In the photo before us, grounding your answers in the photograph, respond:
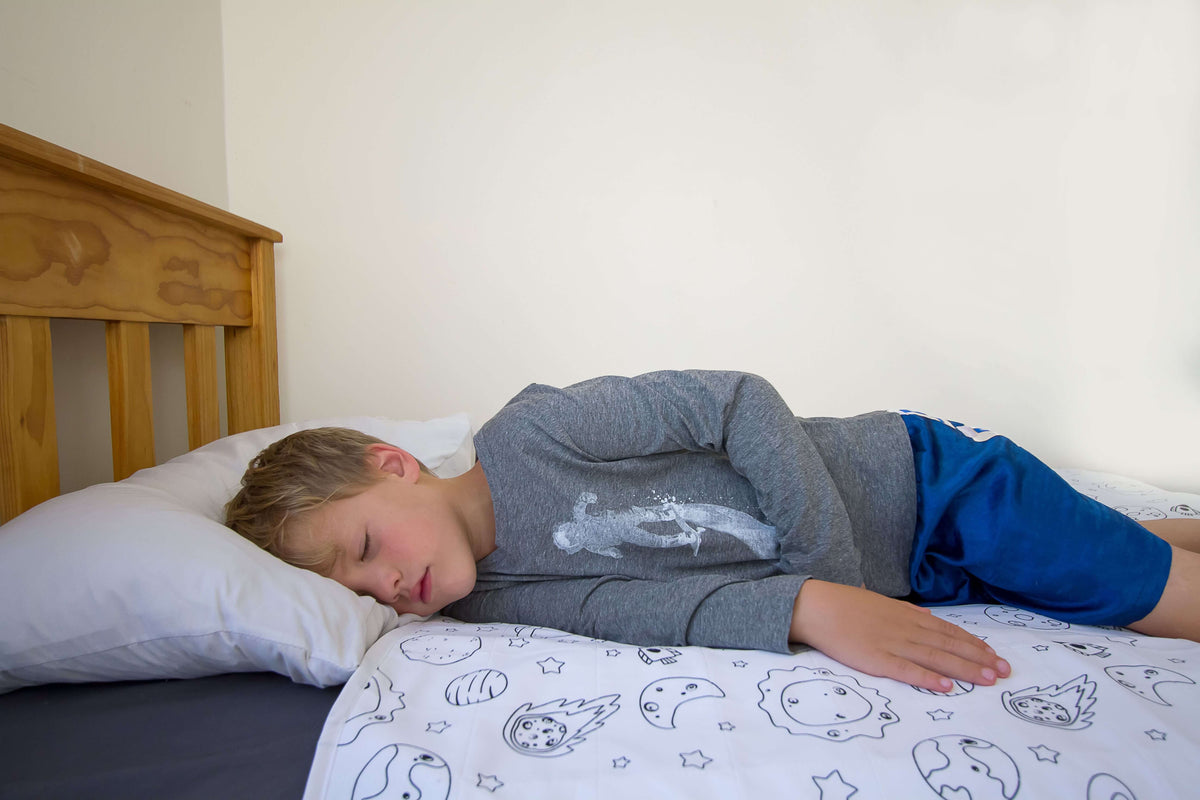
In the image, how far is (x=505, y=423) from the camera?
942mm

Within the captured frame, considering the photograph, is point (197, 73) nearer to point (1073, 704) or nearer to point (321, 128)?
point (321, 128)

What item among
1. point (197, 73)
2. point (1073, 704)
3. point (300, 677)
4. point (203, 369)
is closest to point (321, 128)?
point (197, 73)

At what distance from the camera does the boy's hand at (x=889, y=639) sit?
62cm

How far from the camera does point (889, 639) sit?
0.66 m

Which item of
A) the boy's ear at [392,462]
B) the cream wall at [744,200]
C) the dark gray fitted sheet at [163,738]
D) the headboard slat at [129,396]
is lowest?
the dark gray fitted sheet at [163,738]

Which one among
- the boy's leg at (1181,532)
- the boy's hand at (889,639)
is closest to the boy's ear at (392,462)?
the boy's hand at (889,639)

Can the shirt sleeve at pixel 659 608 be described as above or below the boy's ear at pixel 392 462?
below

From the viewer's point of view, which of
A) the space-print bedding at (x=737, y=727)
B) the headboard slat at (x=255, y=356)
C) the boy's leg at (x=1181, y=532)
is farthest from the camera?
the headboard slat at (x=255, y=356)

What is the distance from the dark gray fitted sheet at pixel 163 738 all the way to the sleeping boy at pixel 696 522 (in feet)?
0.63

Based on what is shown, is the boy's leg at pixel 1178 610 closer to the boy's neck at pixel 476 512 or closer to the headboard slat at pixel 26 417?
the boy's neck at pixel 476 512

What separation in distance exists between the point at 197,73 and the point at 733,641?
1354mm

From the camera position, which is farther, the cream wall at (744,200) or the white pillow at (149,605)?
the cream wall at (744,200)

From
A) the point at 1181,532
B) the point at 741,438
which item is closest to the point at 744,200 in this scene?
the point at 741,438

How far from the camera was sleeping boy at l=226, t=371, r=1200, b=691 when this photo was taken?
79cm
